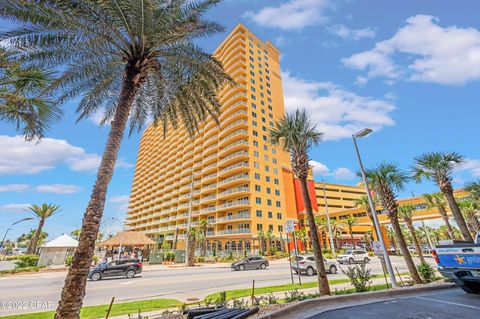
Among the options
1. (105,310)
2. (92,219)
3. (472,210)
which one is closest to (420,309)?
(92,219)

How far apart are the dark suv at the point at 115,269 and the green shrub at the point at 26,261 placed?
16.6 meters

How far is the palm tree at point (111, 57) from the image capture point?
6.35 meters

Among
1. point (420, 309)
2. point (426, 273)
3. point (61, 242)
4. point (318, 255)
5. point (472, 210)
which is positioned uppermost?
point (472, 210)

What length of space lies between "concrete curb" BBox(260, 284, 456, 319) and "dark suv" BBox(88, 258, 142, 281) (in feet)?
57.6

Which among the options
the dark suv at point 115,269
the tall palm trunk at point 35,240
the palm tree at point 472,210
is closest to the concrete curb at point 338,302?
the dark suv at point 115,269

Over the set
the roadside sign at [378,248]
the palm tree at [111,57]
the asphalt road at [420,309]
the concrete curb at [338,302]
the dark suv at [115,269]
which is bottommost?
the asphalt road at [420,309]

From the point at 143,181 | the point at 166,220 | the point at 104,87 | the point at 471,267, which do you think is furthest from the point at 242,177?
the point at 143,181

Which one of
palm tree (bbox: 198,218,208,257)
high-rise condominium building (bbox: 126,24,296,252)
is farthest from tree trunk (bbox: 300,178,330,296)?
palm tree (bbox: 198,218,208,257)

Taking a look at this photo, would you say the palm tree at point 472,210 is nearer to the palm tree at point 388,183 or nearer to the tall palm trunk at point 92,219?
the palm tree at point 388,183

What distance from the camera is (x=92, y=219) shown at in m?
→ 6.02

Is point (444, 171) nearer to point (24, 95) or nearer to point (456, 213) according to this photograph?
point (456, 213)

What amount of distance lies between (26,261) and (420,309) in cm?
3879

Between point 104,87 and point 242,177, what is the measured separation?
37.5 metres

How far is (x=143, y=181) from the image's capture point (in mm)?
90875
